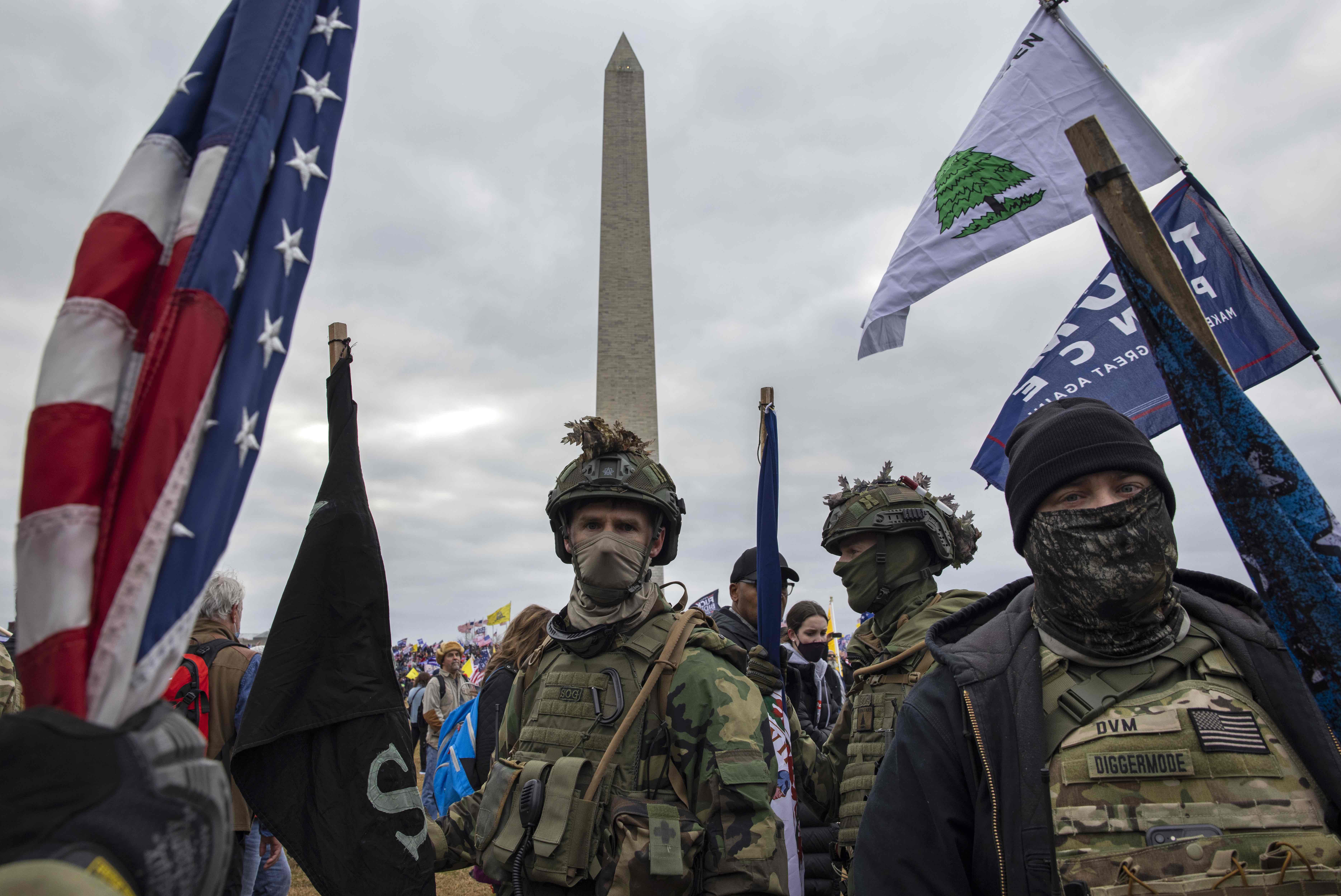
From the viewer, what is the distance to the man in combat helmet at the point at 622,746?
2.32 meters

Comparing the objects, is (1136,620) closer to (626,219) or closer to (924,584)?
(924,584)

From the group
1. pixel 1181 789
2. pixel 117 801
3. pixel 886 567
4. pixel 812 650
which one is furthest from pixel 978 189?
pixel 117 801

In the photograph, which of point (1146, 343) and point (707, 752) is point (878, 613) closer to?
point (707, 752)

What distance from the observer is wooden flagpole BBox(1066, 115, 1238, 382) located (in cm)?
159

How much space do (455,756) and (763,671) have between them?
1.38m

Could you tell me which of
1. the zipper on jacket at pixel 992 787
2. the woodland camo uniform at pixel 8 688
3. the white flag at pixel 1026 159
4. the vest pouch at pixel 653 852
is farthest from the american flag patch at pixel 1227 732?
the woodland camo uniform at pixel 8 688

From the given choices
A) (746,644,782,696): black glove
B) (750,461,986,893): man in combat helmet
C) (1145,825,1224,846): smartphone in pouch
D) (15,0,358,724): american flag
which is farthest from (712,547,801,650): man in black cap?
(15,0,358,724): american flag

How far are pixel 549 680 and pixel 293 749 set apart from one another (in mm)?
967

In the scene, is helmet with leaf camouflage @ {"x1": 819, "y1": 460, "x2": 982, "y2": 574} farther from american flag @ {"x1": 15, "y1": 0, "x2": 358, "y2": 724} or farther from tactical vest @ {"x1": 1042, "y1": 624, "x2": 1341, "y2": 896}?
american flag @ {"x1": 15, "y1": 0, "x2": 358, "y2": 724}

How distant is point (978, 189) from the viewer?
3.42 m

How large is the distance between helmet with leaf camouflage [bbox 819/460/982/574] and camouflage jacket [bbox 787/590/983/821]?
27cm

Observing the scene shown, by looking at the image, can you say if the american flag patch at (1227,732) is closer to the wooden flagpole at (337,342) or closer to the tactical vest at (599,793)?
the tactical vest at (599,793)

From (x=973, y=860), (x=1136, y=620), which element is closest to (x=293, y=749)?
(x=973, y=860)

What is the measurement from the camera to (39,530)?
1.01m
